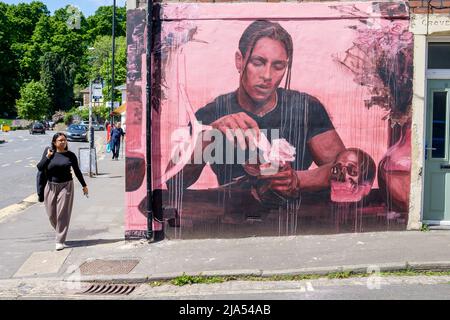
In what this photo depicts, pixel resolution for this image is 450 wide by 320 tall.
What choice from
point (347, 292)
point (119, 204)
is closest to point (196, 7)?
point (347, 292)

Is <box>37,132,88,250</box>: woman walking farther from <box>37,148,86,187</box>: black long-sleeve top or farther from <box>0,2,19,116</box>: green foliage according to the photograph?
<box>0,2,19,116</box>: green foliage

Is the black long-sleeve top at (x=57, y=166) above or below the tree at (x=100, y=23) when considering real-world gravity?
below

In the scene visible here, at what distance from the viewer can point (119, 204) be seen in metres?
12.1

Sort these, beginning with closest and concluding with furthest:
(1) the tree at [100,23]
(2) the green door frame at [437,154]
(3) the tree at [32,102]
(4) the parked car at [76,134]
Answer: (2) the green door frame at [437,154] → (4) the parked car at [76,134] → (3) the tree at [32,102] → (1) the tree at [100,23]

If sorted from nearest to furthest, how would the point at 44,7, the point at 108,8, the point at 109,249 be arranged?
the point at 109,249
the point at 108,8
the point at 44,7

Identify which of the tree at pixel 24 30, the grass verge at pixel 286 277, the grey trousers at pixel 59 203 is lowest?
the grass verge at pixel 286 277

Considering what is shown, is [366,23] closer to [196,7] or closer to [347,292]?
[196,7]

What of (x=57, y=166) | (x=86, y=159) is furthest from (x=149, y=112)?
(x=86, y=159)

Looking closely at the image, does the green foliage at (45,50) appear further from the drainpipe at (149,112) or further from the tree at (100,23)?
the drainpipe at (149,112)

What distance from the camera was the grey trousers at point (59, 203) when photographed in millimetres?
8109

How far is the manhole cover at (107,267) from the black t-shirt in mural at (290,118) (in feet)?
6.62

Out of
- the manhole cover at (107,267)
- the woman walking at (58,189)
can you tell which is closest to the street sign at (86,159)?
the woman walking at (58,189)

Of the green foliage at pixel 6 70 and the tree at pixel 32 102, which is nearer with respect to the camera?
the tree at pixel 32 102
